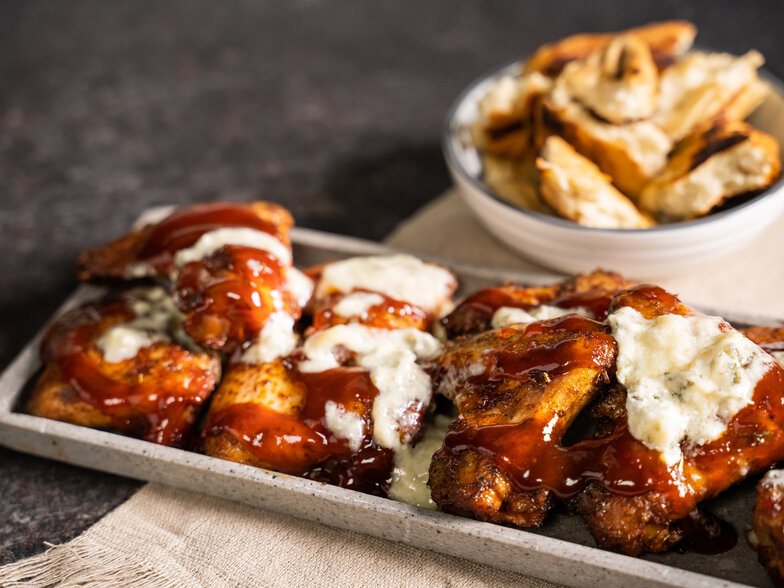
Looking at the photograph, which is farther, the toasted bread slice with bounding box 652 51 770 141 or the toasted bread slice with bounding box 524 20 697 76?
the toasted bread slice with bounding box 524 20 697 76

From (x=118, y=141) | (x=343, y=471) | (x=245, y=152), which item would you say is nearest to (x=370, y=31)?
(x=245, y=152)

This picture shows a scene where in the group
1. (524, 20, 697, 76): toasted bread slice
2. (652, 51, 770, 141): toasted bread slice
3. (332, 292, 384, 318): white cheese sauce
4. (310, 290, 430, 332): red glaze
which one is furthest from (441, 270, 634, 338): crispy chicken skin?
(524, 20, 697, 76): toasted bread slice

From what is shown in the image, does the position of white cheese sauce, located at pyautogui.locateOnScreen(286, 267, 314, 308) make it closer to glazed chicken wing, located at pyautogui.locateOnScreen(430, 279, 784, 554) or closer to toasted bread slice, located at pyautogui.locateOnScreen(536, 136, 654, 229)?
glazed chicken wing, located at pyautogui.locateOnScreen(430, 279, 784, 554)

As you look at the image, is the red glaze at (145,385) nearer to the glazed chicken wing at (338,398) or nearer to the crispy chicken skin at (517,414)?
the glazed chicken wing at (338,398)

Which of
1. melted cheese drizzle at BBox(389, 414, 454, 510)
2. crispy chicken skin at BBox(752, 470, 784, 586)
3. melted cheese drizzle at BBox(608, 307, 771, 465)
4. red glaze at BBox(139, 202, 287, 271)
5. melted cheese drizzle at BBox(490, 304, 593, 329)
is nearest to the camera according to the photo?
crispy chicken skin at BBox(752, 470, 784, 586)

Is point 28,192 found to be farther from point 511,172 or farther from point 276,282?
point 511,172

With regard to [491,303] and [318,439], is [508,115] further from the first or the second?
[318,439]
